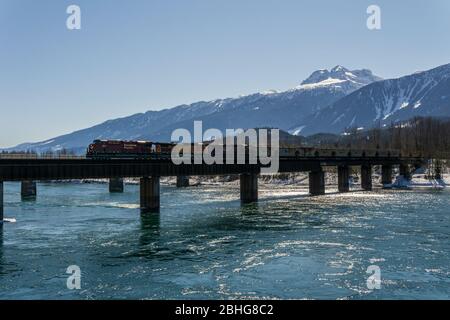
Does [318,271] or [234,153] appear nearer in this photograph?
[318,271]

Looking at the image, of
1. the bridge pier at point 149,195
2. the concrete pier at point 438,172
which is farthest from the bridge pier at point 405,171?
the bridge pier at point 149,195

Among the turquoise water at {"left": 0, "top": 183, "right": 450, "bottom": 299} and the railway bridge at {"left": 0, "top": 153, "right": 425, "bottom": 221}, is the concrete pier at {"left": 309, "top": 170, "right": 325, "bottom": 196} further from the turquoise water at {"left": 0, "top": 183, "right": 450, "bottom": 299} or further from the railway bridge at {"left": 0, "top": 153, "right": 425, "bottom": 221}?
the turquoise water at {"left": 0, "top": 183, "right": 450, "bottom": 299}

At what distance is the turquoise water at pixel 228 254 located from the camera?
35000mm

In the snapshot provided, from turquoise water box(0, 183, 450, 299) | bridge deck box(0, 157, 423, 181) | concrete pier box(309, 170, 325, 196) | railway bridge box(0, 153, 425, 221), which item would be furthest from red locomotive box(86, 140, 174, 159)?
concrete pier box(309, 170, 325, 196)

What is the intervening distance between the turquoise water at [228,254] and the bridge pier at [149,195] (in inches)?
171

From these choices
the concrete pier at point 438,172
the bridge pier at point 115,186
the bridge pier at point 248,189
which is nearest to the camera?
the bridge pier at point 248,189

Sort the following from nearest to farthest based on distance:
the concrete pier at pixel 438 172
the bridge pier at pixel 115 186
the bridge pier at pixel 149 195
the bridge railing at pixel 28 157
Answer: the bridge railing at pixel 28 157, the bridge pier at pixel 149 195, the bridge pier at pixel 115 186, the concrete pier at pixel 438 172

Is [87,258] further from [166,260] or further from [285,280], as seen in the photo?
[285,280]

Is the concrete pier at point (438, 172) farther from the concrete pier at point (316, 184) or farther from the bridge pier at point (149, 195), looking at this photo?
the bridge pier at point (149, 195)

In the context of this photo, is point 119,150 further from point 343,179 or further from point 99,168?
point 343,179

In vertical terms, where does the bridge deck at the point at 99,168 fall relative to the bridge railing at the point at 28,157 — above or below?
below

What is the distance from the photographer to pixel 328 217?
76250mm

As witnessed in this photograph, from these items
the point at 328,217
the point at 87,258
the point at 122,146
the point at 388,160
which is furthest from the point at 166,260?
the point at 388,160
